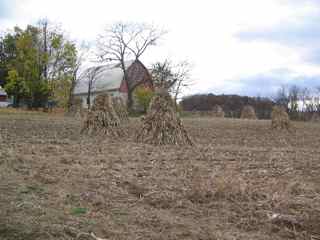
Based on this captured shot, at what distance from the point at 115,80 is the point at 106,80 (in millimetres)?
2015

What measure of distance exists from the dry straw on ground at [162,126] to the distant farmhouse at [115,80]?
3450 cm

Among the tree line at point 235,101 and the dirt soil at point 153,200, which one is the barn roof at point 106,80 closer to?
the tree line at point 235,101

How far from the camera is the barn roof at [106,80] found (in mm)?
52703

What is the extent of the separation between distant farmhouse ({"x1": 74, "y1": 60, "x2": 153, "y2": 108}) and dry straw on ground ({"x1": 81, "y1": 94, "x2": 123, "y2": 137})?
31.7 meters

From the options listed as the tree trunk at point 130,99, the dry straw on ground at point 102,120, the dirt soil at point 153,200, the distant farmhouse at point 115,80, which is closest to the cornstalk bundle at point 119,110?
the dry straw on ground at point 102,120

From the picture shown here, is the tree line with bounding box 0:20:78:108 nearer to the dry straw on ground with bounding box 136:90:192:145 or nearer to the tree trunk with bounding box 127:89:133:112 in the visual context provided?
the tree trunk with bounding box 127:89:133:112

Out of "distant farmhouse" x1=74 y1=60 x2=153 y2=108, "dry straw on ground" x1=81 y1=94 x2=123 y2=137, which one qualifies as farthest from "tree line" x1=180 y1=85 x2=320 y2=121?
"dry straw on ground" x1=81 y1=94 x2=123 y2=137

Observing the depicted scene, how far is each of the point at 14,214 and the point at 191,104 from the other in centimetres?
5564

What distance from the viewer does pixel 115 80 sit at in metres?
53.5

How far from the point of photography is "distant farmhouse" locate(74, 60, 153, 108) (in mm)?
50994

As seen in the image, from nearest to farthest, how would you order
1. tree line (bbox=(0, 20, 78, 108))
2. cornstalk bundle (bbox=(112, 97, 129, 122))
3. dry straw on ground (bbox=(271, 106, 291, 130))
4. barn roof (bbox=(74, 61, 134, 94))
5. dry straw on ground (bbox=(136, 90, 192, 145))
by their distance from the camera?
dry straw on ground (bbox=(136, 90, 192, 145)), dry straw on ground (bbox=(271, 106, 291, 130)), cornstalk bundle (bbox=(112, 97, 129, 122)), tree line (bbox=(0, 20, 78, 108)), barn roof (bbox=(74, 61, 134, 94))

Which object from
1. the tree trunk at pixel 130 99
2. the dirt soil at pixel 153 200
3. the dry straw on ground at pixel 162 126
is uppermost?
the tree trunk at pixel 130 99

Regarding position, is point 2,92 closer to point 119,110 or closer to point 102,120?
point 119,110

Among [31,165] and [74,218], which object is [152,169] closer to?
[31,165]
